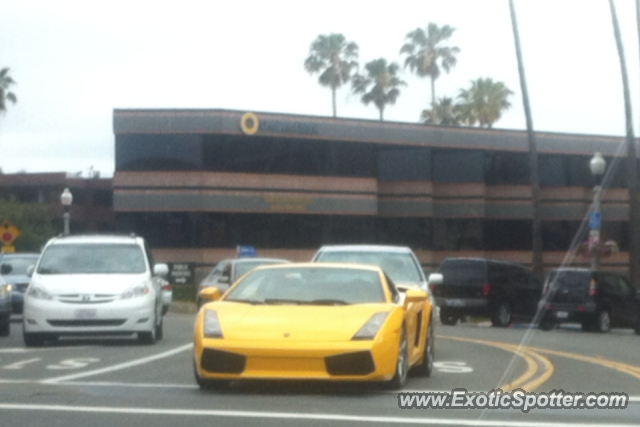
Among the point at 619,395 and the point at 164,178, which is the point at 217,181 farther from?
the point at 619,395

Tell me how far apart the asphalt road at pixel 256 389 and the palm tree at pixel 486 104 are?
60.3m

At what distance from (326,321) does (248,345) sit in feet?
2.61

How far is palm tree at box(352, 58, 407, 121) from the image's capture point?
83.8 m

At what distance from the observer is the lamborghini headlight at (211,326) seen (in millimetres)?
11961

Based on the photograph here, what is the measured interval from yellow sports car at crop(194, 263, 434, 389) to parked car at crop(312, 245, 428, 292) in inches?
233

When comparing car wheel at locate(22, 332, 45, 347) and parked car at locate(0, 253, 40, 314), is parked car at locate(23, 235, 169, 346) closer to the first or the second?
car wheel at locate(22, 332, 45, 347)

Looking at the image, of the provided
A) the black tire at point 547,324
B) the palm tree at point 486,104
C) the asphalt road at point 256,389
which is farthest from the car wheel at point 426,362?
the palm tree at point 486,104

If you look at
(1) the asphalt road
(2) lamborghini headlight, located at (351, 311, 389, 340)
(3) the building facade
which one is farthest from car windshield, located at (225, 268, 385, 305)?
(3) the building facade

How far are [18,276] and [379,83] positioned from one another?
56.1 m

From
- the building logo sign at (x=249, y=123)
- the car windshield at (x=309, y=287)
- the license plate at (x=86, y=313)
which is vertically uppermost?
the building logo sign at (x=249, y=123)

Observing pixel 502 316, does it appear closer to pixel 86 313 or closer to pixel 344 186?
pixel 86 313

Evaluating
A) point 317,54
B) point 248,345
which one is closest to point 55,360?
point 248,345

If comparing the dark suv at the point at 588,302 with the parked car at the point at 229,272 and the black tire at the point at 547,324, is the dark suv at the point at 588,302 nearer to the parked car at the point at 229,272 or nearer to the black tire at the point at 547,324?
the black tire at the point at 547,324

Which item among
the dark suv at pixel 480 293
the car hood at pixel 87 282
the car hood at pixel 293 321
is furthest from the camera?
the dark suv at pixel 480 293
